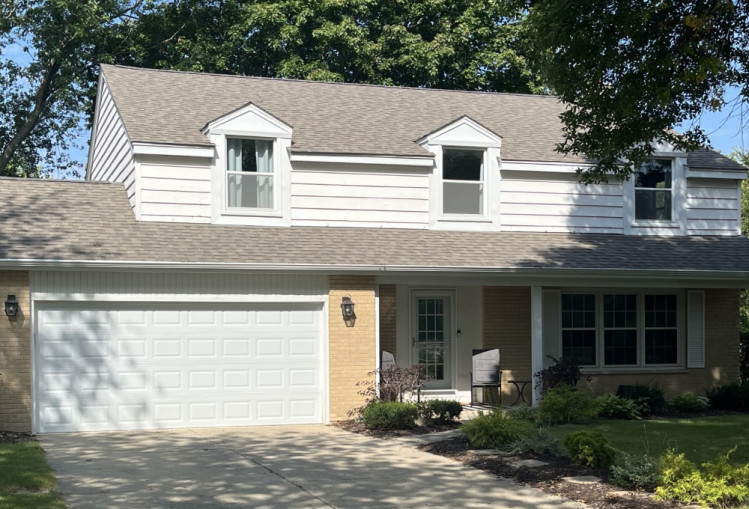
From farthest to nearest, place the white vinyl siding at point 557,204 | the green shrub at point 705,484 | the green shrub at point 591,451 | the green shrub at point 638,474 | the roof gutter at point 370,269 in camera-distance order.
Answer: the white vinyl siding at point 557,204 → the roof gutter at point 370,269 → the green shrub at point 591,451 → the green shrub at point 638,474 → the green shrub at point 705,484

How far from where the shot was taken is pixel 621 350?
68.0ft

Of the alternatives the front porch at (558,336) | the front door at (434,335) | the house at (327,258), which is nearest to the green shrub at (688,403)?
the front porch at (558,336)

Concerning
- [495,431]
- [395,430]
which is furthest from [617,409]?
[495,431]

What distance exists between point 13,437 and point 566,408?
9132 mm

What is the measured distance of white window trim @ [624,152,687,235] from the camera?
21.2 m

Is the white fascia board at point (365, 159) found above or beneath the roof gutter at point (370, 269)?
above

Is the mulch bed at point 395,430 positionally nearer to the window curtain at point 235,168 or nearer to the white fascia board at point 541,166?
the window curtain at point 235,168

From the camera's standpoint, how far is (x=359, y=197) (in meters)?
19.5

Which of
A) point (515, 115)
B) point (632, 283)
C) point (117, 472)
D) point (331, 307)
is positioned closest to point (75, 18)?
point (515, 115)

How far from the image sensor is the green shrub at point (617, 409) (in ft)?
57.6

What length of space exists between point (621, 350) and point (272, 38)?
663 inches

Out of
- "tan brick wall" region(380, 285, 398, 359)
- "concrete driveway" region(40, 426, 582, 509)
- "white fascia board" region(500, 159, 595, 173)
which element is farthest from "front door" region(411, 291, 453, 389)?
"concrete driveway" region(40, 426, 582, 509)

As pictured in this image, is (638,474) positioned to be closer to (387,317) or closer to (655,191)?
(387,317)

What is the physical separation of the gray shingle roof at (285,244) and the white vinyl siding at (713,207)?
0.55 metres
